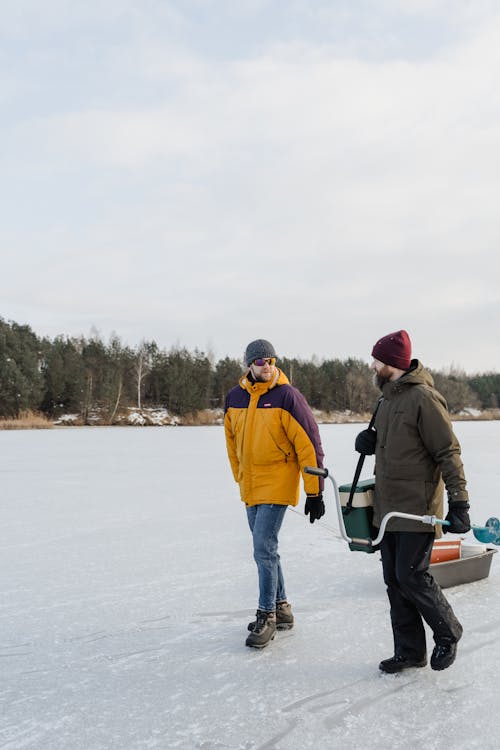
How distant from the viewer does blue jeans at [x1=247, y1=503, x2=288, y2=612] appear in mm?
3471

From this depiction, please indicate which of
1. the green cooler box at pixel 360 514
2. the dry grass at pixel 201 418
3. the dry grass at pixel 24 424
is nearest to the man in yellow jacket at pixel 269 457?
the green cooler box at pixel 360 514

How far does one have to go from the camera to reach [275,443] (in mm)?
3469

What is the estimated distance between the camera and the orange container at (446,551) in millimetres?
4469

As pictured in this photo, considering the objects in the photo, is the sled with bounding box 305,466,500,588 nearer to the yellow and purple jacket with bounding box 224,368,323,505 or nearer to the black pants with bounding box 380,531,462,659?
the black pants with bounding box 380,531,462,659

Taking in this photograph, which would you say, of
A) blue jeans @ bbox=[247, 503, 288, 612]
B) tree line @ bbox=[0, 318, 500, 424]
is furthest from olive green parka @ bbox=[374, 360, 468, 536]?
tree line @ bbox=[0, 318, 500, 424]

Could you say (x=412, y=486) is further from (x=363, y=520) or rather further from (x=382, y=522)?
(x=363, y=520)

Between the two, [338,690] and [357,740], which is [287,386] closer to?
[338,690]

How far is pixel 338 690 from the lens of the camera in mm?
2873

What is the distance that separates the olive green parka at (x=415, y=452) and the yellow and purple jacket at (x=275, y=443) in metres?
0.50

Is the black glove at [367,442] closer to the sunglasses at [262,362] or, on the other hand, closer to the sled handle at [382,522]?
the sled handle at [382,522]

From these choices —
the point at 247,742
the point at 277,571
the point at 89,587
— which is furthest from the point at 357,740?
the point at 89,587

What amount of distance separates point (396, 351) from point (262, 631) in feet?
5.48

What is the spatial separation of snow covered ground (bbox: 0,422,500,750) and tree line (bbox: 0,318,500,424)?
4014cm

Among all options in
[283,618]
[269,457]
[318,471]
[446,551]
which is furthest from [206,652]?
[446,551]
